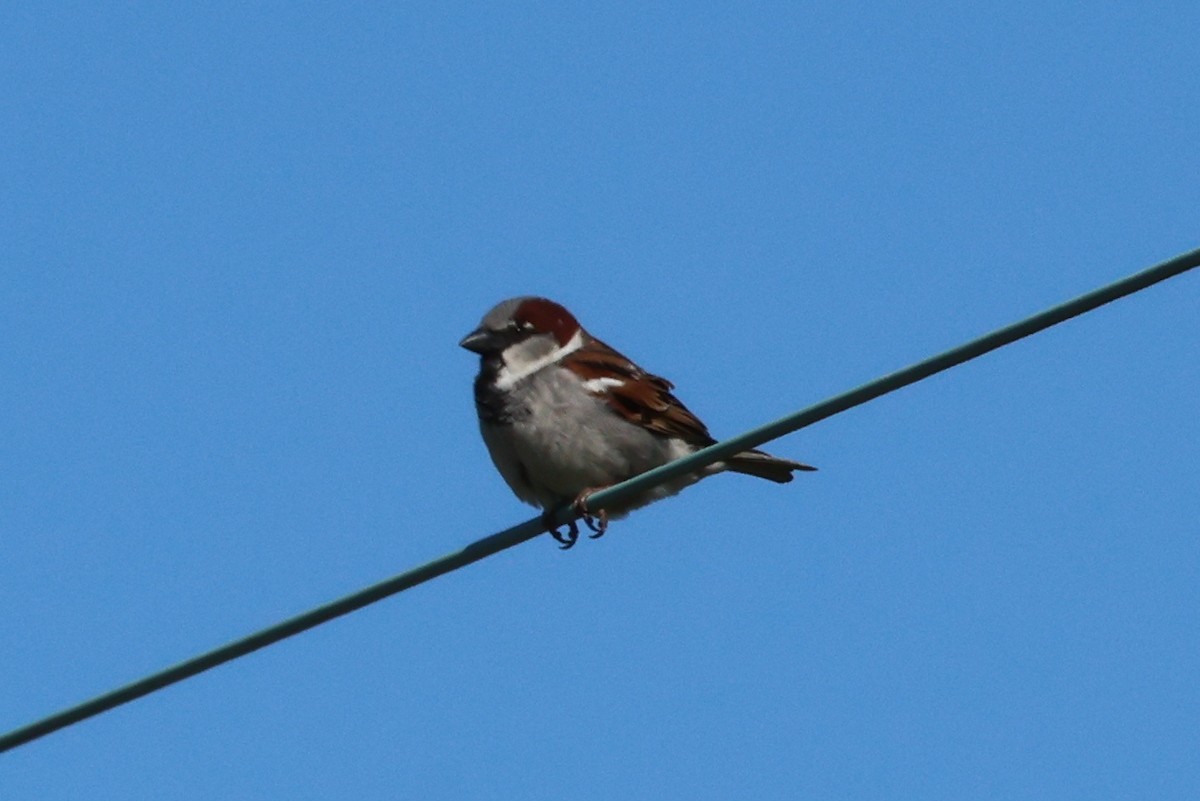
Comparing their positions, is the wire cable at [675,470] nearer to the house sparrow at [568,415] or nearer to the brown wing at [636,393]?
the house sparrow at [568,415]

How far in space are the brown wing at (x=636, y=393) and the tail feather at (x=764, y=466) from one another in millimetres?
156

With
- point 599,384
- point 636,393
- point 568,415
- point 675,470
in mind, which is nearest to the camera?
point 675,470

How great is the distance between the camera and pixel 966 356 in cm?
531

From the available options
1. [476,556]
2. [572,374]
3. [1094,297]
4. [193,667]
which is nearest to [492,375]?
[572,374]

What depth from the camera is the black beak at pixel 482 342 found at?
8562 millimetres

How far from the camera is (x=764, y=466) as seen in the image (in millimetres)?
9078

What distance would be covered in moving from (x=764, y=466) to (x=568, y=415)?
1140 millimetres

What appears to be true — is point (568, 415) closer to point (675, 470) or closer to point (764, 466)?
point (764, 466)

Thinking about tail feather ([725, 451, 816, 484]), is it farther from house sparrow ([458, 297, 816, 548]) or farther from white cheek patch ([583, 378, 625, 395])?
white cheek patch ([583, 378, 625, 395])

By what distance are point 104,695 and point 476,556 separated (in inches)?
43.0

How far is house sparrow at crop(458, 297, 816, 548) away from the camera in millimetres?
8219

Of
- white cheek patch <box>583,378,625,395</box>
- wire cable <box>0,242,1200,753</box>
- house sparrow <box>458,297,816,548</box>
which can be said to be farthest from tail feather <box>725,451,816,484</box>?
wire cable <box>0,242,1200,753</box>

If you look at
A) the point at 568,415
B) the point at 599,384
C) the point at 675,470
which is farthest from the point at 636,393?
the point at 675,470

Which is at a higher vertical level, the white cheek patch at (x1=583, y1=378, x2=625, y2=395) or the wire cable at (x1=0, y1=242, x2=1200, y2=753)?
the white cheek patch at (x1=583, y1=378, x2=625, y2=395)
